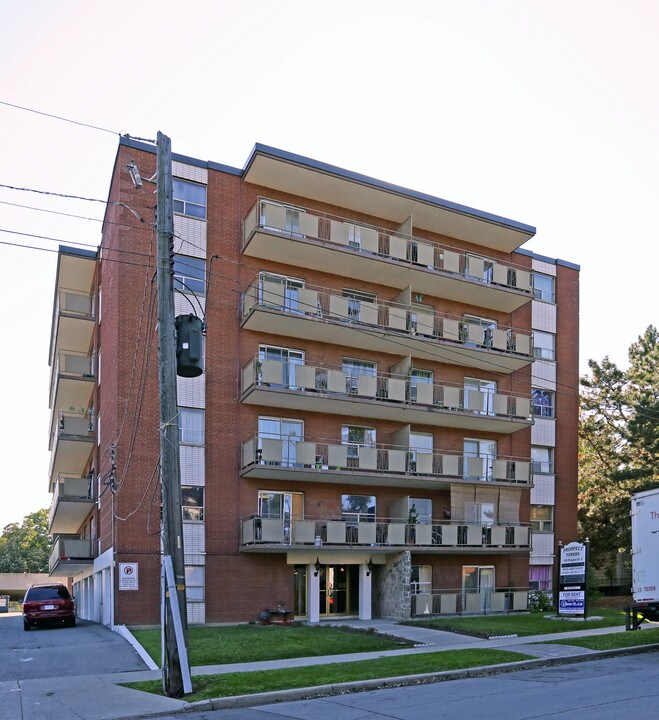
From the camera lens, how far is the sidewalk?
12594 mm

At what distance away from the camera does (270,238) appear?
89.2ft

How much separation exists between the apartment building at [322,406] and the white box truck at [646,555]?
9.77 meters

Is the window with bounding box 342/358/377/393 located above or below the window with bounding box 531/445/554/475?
above

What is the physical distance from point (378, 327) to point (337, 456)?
4749 mm

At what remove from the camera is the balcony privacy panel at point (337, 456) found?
90.3 ft

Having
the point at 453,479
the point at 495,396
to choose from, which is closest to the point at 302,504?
the point at 453,479

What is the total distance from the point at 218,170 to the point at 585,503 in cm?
2585

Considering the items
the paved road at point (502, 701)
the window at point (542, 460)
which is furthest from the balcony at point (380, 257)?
the paved road at point (502, 701)

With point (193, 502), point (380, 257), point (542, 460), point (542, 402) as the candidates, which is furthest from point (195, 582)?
point (542, 402)

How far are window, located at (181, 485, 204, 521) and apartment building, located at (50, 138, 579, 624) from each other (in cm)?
6

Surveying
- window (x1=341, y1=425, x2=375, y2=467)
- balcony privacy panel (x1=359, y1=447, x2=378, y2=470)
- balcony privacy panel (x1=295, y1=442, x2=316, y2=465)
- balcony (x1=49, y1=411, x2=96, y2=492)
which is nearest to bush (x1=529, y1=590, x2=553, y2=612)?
window (x1=341, y1=425, x2=375, y2=467)

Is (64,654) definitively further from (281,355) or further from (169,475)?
(281,355)

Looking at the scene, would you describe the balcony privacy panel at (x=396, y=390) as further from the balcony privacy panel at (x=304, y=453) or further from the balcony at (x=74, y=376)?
the balcony at (x=74, y=376)

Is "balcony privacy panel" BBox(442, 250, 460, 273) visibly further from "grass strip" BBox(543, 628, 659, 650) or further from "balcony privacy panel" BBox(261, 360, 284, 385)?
"grass strip" BBox(543, 628, 659, 650)
